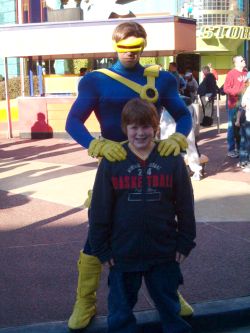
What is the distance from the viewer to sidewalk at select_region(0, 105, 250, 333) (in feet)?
13.5

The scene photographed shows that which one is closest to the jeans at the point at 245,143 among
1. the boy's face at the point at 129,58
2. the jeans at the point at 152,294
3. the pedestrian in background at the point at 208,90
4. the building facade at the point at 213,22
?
the boy's face at the point at 129,58

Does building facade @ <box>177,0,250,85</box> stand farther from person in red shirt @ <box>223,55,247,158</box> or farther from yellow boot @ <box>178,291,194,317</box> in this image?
yellow boot @ <box>178,291,194,317</box>

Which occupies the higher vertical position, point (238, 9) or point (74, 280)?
point (238, 9)

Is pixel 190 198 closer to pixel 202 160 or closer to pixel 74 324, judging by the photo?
pixel 74 324

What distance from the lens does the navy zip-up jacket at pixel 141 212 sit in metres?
3.01

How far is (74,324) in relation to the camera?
12.1 ft

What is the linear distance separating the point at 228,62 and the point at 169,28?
77.2 feet

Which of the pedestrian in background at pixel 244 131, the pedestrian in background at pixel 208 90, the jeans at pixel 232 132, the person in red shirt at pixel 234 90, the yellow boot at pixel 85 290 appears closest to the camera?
the yellow boot at pixel 85 290

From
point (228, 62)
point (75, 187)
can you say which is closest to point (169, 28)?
point (75, 187)

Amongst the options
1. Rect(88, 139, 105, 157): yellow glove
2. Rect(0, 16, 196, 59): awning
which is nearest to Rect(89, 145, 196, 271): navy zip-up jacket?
Rect(88, 139, 105, 157): yellow glove

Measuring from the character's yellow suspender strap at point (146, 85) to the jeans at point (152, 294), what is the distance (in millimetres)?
988

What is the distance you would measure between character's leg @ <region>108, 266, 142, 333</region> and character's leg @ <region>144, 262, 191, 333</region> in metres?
0.09

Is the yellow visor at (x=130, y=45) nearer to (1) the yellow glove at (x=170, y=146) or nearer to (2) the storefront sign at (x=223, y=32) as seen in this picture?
(1) the yellow glove at (x=170, y=146)

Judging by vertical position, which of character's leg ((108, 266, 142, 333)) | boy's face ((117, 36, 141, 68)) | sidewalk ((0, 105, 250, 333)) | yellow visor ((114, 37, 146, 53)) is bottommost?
sidewalk ((0, 105, 250, 333))
